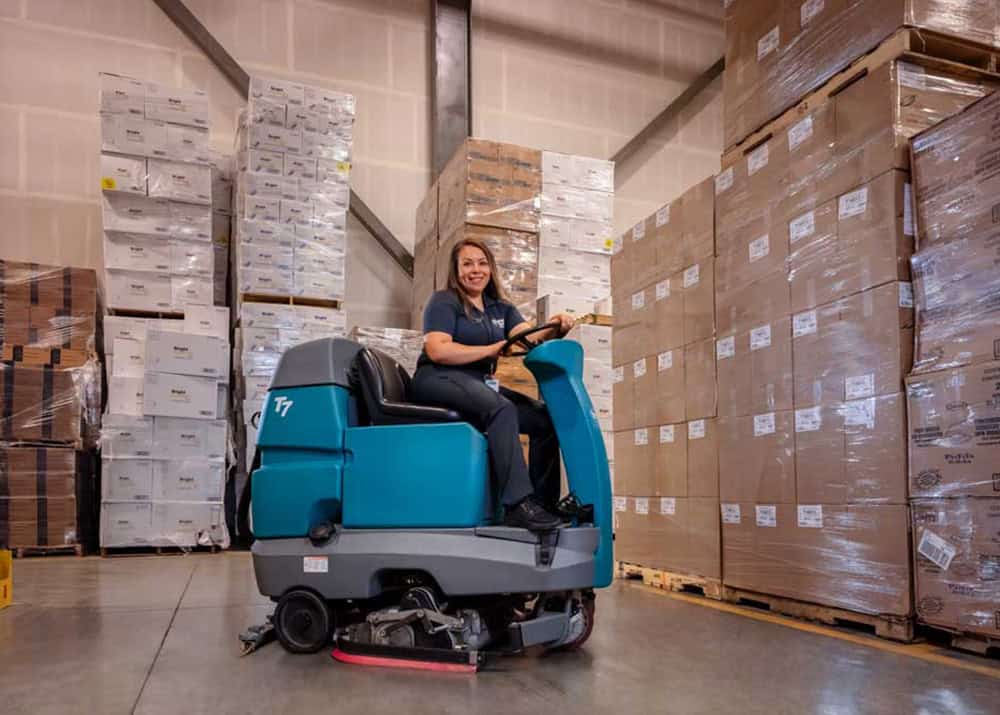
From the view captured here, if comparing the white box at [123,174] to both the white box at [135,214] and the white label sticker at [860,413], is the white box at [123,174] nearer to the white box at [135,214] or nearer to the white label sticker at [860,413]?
the white box at [135,214]

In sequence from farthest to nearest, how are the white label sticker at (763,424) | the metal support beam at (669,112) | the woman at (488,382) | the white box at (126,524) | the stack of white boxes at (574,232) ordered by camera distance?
the metal support beam at (669,112) < the stack of white boxes at (574,232) < the white box at (126,524) < the white label sticker at (763,424) < the woman at (488,382)

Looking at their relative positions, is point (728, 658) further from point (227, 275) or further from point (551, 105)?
point (551, 105)

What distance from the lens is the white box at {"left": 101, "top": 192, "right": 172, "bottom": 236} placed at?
698cm

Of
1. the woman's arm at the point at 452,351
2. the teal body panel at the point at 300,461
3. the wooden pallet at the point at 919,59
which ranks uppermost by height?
the wooden pallet at the point at 919,59

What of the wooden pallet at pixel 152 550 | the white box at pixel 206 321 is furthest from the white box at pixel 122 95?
the wooden pallet at pixel 152 550

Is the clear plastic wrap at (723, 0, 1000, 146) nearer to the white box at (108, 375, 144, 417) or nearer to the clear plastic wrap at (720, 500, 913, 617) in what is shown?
the clear plastic wrap at (720, 500, 913, 617)

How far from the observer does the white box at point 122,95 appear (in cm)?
696

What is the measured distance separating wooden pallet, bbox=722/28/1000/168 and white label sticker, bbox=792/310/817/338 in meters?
0.96

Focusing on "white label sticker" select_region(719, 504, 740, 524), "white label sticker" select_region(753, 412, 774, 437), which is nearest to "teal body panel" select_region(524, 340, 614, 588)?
"white label sticker" select_region(753, 412, 774, 437)

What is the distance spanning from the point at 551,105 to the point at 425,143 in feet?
5.47

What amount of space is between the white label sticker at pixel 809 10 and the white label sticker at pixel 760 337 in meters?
1.49

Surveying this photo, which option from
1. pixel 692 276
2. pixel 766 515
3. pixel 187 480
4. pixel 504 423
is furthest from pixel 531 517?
pixel 187 480

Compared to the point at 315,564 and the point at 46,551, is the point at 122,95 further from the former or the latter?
the point at 315,564

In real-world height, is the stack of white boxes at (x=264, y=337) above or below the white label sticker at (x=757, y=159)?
below
